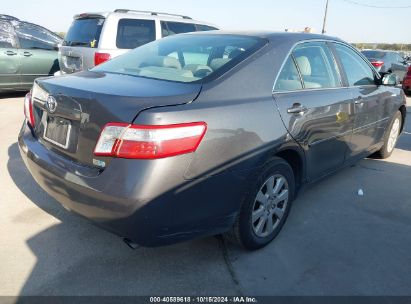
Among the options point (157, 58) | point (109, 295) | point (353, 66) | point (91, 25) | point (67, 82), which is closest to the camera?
point (109, 295)

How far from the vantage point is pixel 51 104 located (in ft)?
8.00

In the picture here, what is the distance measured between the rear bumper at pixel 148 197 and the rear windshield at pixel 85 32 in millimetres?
4543

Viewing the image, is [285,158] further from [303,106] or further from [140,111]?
[140,111]

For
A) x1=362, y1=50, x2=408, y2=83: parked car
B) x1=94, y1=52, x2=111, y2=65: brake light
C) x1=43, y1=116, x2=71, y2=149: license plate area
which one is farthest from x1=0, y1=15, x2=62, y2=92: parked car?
x1=362, y1=50, x2=408, y2=83: parked car

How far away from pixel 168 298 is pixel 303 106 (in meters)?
1.72

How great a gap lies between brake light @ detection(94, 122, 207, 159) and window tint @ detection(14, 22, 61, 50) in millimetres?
7734

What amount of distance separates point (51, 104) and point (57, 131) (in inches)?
7.0

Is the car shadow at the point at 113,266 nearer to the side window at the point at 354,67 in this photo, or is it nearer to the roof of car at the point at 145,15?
the side window at the point at 354,67

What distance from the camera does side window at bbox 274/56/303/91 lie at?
281 centimetres

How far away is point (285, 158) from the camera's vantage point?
3.01 meters

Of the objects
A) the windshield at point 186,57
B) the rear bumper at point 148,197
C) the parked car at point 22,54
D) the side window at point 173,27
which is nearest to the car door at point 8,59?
the parked car at point 22,54

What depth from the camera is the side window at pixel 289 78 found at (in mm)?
2812

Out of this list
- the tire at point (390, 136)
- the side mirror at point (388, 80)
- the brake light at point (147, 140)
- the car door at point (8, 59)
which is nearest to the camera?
the brake light at point (147, 140)

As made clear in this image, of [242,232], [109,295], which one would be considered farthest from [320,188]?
[109,295]
